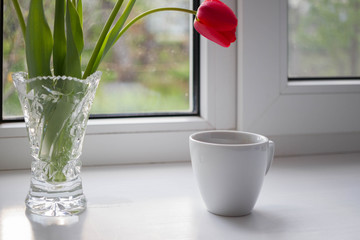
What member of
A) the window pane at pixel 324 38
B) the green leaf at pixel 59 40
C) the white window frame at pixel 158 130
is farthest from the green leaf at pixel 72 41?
the window pane at pixel 324 38

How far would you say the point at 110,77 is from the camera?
84 centimetres

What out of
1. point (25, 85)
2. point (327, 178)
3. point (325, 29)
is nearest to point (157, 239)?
point (25, 85)

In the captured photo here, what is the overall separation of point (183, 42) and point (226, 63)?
10cm

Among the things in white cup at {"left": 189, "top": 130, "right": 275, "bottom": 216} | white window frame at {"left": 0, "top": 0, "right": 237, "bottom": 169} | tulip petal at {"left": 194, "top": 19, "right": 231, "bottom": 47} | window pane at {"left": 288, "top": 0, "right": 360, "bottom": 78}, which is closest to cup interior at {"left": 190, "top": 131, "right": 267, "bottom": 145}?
white cup at {"left": 189, "top": 130, "right": 275, "bottom": 216}

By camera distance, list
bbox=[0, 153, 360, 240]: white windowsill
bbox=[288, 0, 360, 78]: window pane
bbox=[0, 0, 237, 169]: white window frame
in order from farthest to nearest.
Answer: bbox=[288, 0, 360, 78]: window pane
bbox=[0, 0, 237, 169]: white window frame
bbox=[0, 153, 360, 240]: white windowsill

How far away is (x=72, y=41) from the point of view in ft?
1.67

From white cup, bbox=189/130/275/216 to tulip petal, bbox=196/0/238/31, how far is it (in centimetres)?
14

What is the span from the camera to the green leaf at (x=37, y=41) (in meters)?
0.50

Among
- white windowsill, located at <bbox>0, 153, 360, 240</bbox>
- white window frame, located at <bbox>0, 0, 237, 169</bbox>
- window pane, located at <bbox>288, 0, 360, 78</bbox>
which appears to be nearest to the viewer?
white windowsill, located at <bbox>0, 153, 360, 240</bbox>

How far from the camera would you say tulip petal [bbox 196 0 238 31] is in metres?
0.49

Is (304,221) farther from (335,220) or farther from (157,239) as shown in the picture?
(157,239)

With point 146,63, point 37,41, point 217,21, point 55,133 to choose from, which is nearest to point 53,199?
point 55,133

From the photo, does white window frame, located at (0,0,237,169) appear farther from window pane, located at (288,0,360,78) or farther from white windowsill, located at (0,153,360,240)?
window pane, located at (288,0,360,78)

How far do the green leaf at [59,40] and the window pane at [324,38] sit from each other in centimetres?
52
